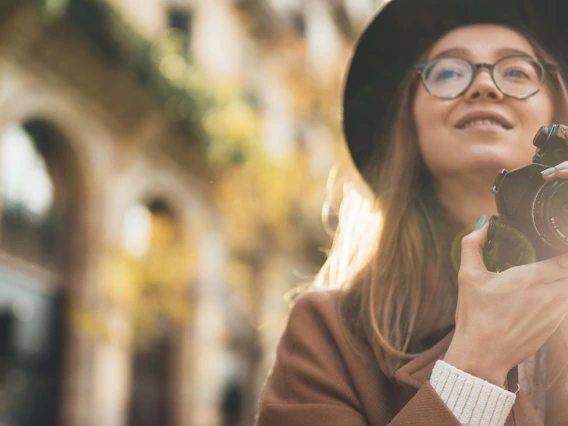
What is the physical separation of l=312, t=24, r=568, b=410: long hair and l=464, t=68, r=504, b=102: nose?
0.64 feet

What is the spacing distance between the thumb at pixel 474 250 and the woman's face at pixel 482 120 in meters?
0.22

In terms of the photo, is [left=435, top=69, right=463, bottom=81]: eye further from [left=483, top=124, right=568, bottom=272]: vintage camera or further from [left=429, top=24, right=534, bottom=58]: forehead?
[left=483, top=124, right=568, bottom=272]: vintage camera

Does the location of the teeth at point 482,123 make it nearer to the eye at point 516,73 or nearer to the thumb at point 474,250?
the eye at point 516,73

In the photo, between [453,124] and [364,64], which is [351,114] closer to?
[364,64]

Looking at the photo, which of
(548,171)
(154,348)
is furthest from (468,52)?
(154,348)

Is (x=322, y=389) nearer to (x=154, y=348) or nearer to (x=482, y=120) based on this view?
(x=482, y=120)

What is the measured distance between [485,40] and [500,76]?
12 cm

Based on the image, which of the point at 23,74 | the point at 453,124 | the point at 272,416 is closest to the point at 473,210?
the point at 453,124

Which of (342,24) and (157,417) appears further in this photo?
(342,24)

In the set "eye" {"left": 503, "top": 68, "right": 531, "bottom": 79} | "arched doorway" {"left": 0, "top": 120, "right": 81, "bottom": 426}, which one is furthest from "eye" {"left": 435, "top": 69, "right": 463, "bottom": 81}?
"arched doorway" {"left": 0, "top": 120, "right": 81, "bottom": 426}

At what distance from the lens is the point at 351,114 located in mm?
2082

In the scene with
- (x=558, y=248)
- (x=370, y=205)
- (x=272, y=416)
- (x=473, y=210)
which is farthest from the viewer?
(x=370, y=205)

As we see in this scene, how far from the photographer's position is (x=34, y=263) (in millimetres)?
10797

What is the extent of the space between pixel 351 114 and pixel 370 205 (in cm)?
27
